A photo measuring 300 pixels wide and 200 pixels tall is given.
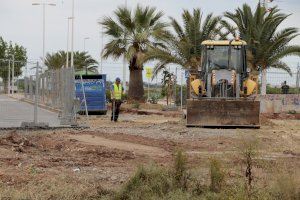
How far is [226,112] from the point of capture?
64.5 feet

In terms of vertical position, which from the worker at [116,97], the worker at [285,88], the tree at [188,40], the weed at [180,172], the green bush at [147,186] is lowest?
the green bush at [147,186]

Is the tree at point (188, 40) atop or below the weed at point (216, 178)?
atop

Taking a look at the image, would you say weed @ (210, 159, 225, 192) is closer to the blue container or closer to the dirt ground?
the dirt ground

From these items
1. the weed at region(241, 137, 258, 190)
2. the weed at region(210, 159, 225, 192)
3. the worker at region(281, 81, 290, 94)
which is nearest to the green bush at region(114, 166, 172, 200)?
the weed at region(210, 159, 225, 192)

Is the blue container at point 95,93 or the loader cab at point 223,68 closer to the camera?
the loader cab at point 223,68

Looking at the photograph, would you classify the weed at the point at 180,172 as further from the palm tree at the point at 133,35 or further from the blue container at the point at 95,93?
the palm tree at the point at 133,35

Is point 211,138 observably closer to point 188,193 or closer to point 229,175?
point 229,175

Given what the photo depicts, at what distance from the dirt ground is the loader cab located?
8.05 feet

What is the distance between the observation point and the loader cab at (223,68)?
68.7 feet

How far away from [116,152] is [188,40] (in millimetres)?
22848

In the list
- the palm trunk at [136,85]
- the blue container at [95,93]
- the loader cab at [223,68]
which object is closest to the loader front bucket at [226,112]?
the loader cab at [223,68]

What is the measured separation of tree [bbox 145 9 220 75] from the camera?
34156 millimetres

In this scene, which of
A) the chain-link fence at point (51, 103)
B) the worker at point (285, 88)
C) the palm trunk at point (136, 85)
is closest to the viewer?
the chain-link fence at point (51, 103)

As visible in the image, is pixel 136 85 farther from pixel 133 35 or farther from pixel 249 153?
pixel 249 153
